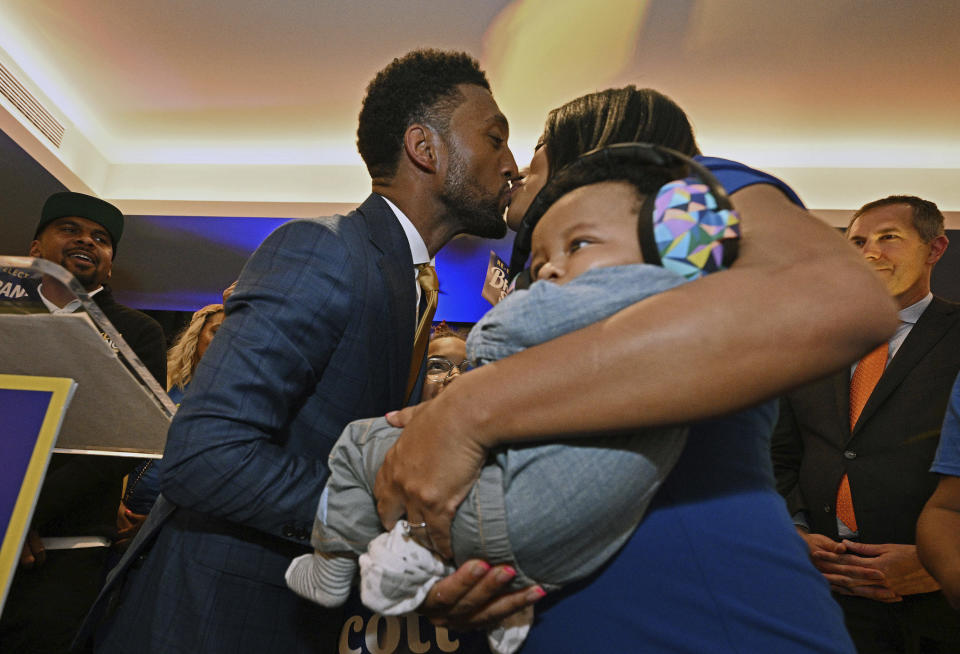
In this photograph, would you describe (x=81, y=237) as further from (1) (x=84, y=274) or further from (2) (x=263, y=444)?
(2) (x=263, y=444)

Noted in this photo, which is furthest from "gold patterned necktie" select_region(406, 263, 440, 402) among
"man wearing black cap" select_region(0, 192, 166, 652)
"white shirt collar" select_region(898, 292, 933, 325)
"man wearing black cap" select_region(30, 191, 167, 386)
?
"man wearing black cap" select_region(30, 191, 167, 386)

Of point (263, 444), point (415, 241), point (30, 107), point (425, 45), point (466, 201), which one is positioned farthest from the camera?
point (30, 107)

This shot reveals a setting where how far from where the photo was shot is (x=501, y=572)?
76 cm

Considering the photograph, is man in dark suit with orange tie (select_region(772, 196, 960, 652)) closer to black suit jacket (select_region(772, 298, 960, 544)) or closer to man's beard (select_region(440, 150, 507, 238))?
black suit jacket (select_region(772, 298, 960, 544))

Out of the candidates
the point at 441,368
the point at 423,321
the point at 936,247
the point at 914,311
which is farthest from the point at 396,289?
the point at 936,247

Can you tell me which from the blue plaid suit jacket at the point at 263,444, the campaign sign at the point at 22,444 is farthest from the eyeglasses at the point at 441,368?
the campaign sign at the point at 22,444

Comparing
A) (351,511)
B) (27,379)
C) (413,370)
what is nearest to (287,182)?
(413,370)

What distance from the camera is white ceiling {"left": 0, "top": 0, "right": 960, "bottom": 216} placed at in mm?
3947

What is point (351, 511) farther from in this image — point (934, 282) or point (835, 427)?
point (934, 282)

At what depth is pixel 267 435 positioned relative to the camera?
127cm

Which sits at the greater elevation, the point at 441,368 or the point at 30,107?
the point at 30,107

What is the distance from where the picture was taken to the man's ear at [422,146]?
6.71 ft

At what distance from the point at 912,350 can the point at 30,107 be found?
215 inches

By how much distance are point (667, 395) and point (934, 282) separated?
4.48 metres
